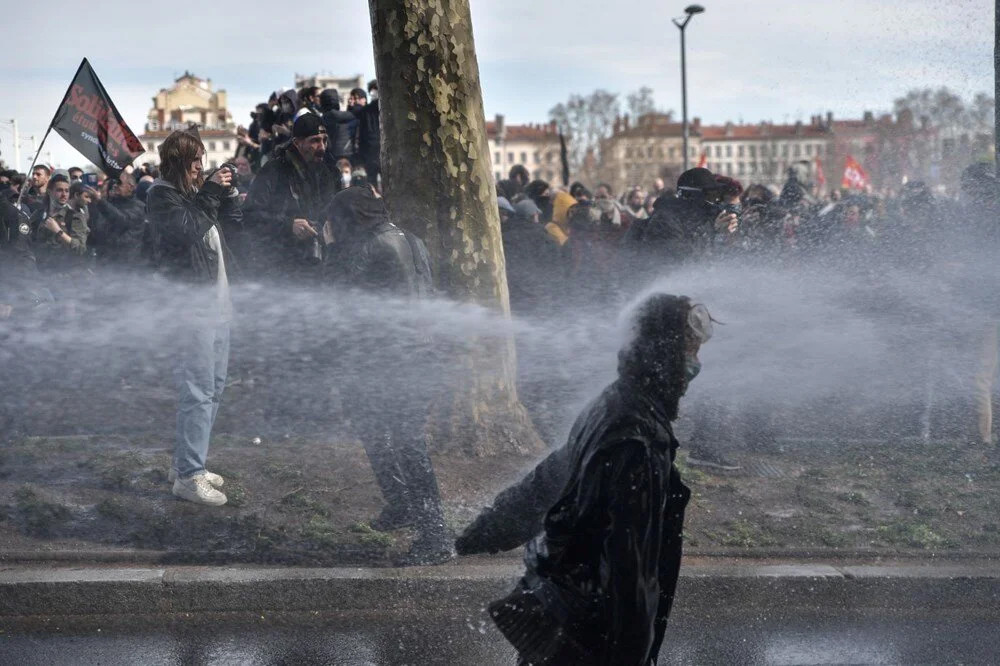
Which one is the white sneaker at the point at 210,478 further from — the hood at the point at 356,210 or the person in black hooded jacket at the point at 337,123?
the person in black hooded jacket at the point at 337,123

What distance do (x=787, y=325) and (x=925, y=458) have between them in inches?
47.8

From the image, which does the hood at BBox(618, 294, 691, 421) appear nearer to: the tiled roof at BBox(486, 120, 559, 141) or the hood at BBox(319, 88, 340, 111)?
the hood at BBox(319, 88, 340, 111)

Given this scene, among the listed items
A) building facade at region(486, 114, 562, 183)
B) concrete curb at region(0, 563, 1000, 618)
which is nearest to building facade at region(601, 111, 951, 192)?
concrete curb at region(0, 563, 1000, 618)

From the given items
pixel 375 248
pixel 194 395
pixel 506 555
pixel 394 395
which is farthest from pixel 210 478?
pixel 506 555

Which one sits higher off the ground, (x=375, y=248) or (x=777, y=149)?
(x=777, y=149)

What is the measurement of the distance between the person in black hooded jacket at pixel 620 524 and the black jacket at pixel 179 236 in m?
3.32

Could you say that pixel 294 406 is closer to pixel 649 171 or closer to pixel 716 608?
pixel 716 608

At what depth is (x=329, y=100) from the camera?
9.48 metres

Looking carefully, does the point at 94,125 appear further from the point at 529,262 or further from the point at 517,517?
the point at 517,517

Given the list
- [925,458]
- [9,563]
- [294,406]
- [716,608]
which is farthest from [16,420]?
[925,458]

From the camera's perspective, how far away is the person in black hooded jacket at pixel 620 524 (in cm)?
259

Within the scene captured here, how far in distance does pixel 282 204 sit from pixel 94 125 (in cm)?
272

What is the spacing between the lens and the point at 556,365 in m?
7.54

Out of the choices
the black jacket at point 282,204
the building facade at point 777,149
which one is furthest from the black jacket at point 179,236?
the building facade at point 777,149
